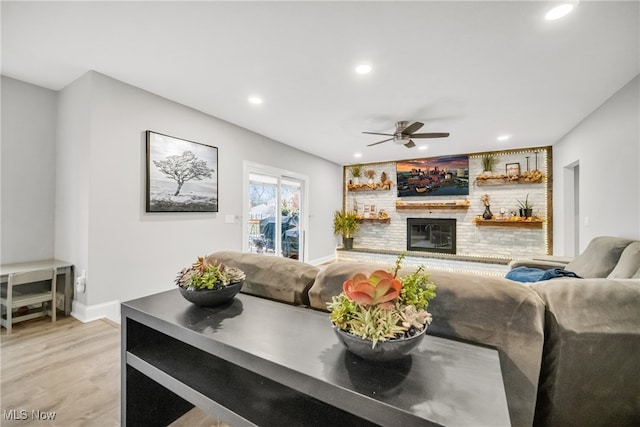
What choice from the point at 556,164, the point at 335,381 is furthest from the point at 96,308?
the point at 556,164

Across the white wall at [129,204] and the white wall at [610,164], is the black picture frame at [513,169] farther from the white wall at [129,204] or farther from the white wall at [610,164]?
the white wall at [129,204]

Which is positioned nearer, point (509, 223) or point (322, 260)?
point (509, 223)

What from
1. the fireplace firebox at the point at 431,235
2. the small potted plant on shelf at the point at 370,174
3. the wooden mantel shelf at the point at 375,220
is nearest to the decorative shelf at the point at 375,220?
the wooden mantel shelf at the point at 375,220

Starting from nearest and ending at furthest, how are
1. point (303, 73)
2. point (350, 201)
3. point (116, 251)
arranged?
point (303, 73) → point (116, 251) → point (350, 201)

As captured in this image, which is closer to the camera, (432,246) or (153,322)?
(153,322)

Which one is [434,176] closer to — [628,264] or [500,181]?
[500,181]

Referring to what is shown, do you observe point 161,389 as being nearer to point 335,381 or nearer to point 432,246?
point 335,381

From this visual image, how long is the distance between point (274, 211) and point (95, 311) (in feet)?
10.1

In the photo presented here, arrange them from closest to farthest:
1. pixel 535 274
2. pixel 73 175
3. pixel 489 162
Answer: pixel 535 274, pixel 73 175, pixel 489 162

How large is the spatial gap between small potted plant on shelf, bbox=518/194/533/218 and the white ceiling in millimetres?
2357

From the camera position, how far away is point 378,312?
0.81 metres

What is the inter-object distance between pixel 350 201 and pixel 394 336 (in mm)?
6925

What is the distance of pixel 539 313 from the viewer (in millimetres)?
979

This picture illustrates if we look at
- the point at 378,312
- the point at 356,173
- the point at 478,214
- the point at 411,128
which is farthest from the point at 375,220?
the point at 378,312
